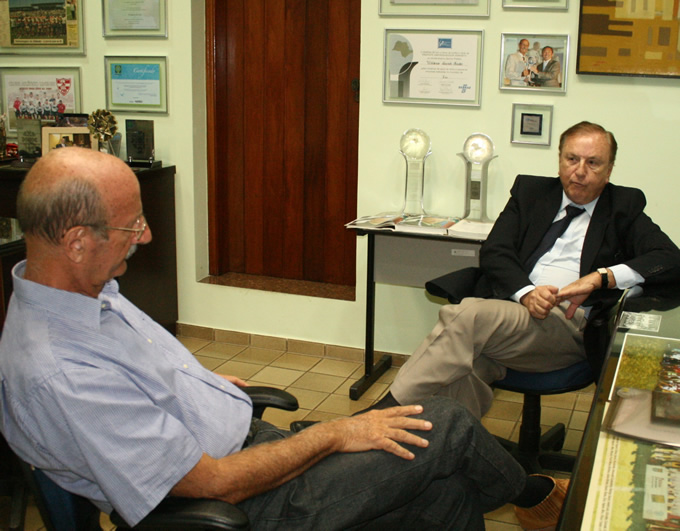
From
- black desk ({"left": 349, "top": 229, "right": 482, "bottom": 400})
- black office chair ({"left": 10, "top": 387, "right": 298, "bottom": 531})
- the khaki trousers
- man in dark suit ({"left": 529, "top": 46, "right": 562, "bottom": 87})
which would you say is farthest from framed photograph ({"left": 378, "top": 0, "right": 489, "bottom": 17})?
black office chair ({"left": 10, "top": 387, "right": 298, "bottom": 531})

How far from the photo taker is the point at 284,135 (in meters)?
4.08

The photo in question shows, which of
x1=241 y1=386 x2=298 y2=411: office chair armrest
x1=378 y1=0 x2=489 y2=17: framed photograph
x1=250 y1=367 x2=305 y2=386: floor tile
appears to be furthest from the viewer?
x1=250 y1=367 x2=305 y2=386: floor tile

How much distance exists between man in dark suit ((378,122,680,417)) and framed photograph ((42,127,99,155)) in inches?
86.6

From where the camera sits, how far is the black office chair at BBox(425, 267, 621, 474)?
2.36 metres

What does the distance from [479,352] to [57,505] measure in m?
1.45

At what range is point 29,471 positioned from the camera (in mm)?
1353

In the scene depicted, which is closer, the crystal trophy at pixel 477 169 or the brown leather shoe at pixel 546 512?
the brown leather shoe at pixel 546 512

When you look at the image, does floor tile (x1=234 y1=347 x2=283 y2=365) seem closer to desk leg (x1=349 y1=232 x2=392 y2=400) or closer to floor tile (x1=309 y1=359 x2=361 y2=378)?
floor tile (x1=309 y1=359 x2=361 y2=378)

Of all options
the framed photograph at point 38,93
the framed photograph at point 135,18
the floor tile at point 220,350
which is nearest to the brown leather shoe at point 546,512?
the floor tile at point 220,350

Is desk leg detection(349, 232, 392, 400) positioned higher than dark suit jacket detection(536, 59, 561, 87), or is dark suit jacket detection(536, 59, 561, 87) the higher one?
dark suit jacket detection(536, 59, 561, 87)

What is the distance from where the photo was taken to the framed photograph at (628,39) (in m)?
3.06

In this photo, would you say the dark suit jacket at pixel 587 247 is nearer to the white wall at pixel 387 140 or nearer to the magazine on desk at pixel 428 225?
the magazine on desk at pixel 428 225

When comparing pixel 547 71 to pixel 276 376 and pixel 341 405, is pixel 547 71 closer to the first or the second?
pixel 341 405

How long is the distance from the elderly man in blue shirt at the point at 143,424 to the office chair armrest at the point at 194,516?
0.02m
